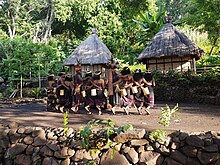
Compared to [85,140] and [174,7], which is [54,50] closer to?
[85,140]

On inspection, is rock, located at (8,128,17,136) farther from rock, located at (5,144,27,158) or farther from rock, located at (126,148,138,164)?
rock, located at (126,148,138,164)

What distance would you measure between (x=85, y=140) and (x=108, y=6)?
2579 centimetres

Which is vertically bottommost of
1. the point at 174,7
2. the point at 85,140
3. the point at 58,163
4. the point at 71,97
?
the point at 58,163

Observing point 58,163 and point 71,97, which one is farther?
point 71,97

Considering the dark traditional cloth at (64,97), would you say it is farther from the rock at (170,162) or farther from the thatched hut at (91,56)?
the thatched hut at (91,56)

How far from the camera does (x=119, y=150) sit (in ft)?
18.4

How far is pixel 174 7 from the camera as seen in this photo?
4250cm

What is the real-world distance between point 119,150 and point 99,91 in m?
3.37

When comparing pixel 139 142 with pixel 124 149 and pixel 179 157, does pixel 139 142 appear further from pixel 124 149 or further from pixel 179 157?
pixel 179 157

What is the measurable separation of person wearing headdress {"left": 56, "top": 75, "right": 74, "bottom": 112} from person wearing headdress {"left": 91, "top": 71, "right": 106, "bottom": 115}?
39.7 inches

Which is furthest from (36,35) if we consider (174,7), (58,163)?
(58,163)

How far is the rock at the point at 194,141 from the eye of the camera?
16.8 ft

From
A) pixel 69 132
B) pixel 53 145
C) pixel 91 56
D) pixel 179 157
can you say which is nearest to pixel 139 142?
pixel 179 157

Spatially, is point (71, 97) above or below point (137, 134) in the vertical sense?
above
